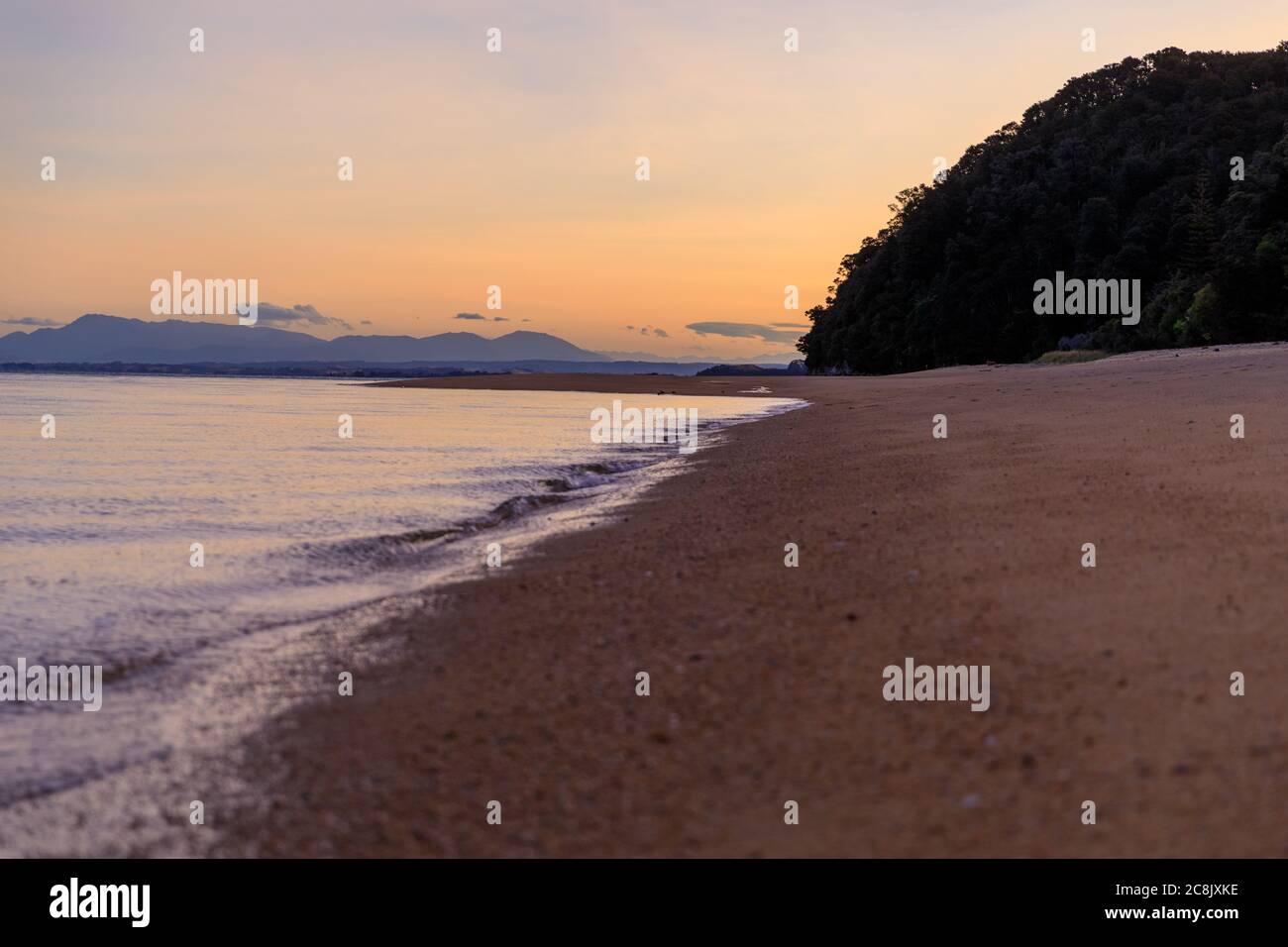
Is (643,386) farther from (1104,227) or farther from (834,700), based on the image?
(834,700)

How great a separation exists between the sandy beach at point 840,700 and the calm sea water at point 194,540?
1077 millimetres


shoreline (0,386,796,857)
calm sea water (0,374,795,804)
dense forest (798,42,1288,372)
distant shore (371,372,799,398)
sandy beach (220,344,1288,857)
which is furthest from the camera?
distant shore (371,372,799,398)

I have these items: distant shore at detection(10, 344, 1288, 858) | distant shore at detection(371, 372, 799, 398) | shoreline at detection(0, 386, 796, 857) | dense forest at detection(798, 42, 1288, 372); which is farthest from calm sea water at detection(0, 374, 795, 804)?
dense forest at detection(798, 42, 1288, 372)

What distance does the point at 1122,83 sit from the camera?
93688 mm

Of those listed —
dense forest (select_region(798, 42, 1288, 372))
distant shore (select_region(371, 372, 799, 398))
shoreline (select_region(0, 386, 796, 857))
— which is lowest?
shoreline (select_region(0, 386, 796, 857))

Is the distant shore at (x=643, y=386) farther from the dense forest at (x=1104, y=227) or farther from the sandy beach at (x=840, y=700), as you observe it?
the sandy beach at (x=840, y=700)

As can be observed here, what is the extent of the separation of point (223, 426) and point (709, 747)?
1062 inches

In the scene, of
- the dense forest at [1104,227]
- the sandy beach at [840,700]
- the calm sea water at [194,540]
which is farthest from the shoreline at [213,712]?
the dense forest at [1104,227]

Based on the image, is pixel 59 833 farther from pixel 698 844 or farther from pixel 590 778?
pixel 698 844

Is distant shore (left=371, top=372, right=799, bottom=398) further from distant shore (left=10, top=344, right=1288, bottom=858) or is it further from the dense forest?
distant shore (left=10, top=344, right=1288, bottom=858)

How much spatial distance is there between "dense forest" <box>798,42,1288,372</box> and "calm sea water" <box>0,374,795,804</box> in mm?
41195

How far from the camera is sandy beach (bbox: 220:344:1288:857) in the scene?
141 inches

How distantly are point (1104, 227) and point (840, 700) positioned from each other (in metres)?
76.4

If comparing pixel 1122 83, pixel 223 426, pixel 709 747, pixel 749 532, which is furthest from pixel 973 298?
pixel 709 747
